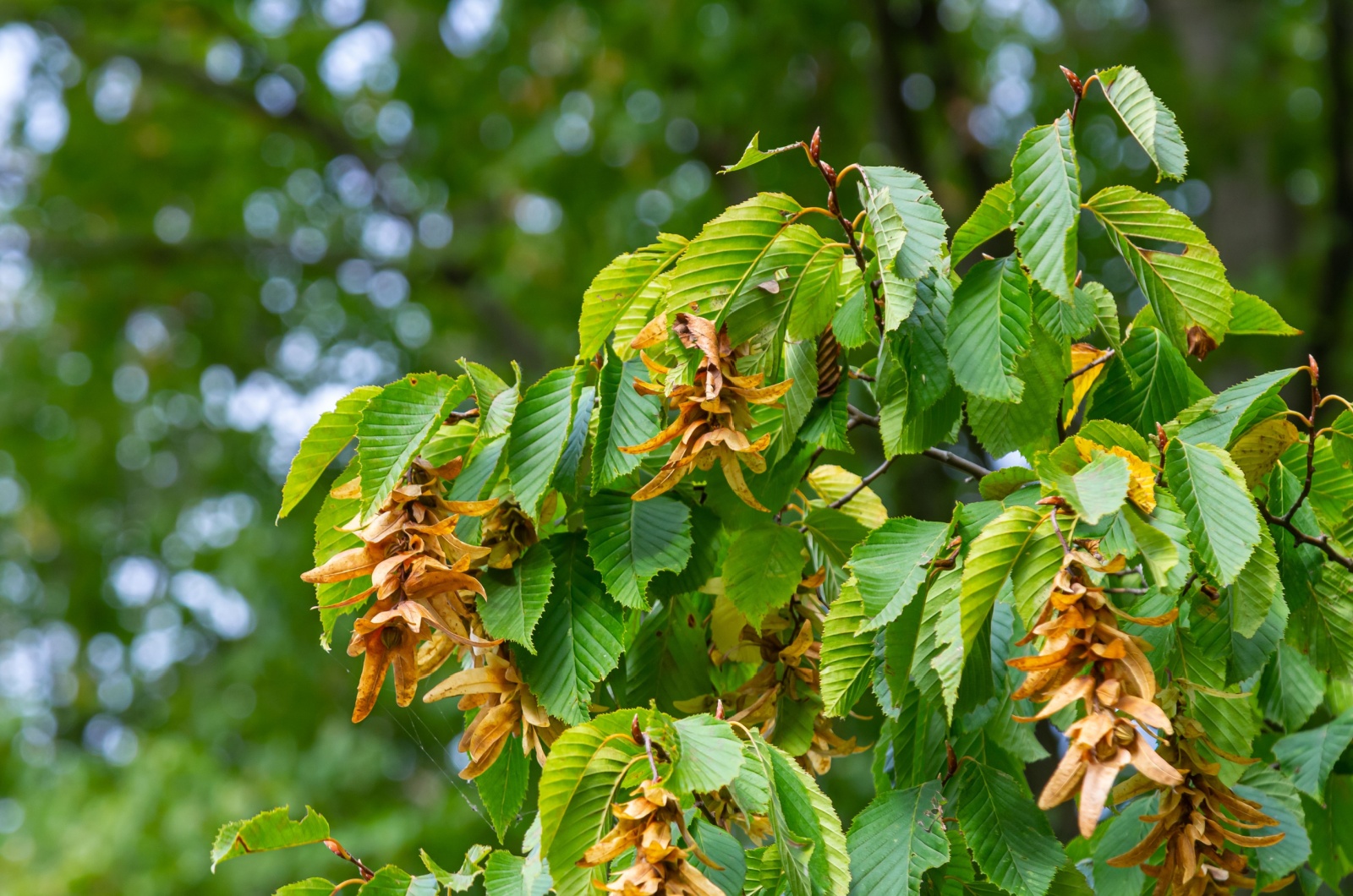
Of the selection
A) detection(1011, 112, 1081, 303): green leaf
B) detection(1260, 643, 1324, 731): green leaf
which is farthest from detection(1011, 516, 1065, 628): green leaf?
detection(1260, 643, 1324, 731): green leaf

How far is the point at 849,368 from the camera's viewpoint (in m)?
1.37

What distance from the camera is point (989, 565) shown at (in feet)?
3.30

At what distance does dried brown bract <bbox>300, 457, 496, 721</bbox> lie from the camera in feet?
3.68

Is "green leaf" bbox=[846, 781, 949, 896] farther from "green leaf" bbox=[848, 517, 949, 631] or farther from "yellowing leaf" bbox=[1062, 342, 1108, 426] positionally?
"yellowing leaf" bbox=[1062, 342, 1108, 426]

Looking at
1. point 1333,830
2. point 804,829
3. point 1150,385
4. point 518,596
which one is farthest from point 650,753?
point 1333,830

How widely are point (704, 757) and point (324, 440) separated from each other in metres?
0.59

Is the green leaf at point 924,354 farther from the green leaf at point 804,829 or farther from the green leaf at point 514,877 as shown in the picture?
the green leaf at point 514,877

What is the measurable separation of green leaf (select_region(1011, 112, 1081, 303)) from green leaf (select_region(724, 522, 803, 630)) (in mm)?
424

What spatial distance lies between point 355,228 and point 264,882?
4259mm

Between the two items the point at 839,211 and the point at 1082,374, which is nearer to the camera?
the point at 839,211

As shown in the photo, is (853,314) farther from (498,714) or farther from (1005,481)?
(498,714)

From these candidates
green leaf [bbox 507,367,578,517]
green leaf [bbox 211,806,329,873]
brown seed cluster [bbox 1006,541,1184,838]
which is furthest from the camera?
green leaf [bbox 211,806,329,873]

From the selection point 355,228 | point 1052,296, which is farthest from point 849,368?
point 355,228

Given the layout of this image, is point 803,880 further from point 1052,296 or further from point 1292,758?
point 1292,758
